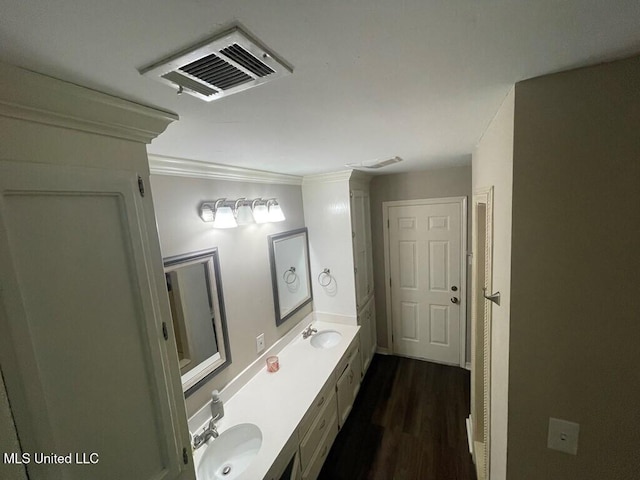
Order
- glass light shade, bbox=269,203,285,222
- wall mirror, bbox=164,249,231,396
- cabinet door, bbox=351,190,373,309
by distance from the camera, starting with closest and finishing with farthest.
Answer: wall mirror, bbox=164,249,231,396, glass light shade, bbox=269,203,285,222, cabinet door, bbox=351,190,373,309

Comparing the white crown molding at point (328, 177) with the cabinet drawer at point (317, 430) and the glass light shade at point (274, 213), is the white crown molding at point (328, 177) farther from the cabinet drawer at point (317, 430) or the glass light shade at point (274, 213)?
the cabinet drawer at point (317, 430)

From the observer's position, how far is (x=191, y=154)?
1351 mm

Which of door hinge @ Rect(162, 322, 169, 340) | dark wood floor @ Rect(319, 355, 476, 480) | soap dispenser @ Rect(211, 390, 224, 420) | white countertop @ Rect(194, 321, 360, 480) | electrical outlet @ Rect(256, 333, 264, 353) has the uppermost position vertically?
door hinge @ Rect(162, 322, 169, 340)

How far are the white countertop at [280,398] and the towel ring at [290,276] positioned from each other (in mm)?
598

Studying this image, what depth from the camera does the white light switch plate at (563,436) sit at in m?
0.84

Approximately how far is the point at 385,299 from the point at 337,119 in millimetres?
2772

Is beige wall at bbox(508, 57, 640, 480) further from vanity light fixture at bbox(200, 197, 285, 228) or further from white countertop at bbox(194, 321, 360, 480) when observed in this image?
vanity light fixture at bbox(200, 197, 285, 228)

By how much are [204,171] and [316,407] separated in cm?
175

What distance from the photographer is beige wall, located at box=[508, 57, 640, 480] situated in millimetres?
713

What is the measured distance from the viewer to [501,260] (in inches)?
39.4

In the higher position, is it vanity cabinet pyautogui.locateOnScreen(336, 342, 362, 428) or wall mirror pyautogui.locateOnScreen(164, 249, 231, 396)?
wall mirror pyautogui.locateOnScreen(164, 249, 231, 396)

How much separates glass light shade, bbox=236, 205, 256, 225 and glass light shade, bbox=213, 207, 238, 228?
114mm

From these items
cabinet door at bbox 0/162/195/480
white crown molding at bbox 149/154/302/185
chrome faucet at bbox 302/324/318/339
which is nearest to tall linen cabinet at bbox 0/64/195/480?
cabinet door at bbox 0/162/195/480

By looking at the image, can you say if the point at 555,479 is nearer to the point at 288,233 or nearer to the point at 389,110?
the point at 389,110
